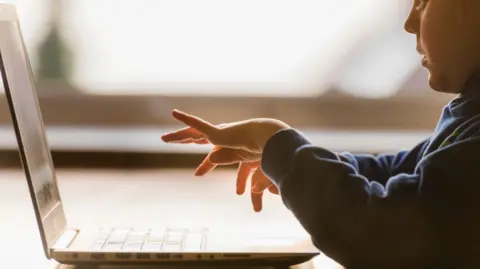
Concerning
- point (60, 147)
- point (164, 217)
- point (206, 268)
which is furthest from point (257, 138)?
point (60, 147)

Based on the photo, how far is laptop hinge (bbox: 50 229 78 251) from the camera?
0.63 meters

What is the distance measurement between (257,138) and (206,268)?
0.13 meters

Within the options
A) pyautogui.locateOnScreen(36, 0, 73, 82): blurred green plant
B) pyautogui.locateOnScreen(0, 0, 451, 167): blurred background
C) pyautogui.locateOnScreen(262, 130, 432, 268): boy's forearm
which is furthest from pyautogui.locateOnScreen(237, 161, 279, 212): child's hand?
pyautogui.locateOnScreen(36, 0, 73, 82): blurred green plant

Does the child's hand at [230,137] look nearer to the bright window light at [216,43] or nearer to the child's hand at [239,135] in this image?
the child's hand at [239,135]

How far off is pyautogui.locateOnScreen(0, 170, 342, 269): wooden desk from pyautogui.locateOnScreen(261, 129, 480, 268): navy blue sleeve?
0.13 metres

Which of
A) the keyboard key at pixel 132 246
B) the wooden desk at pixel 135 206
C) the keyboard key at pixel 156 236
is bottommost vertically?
the wooden desk at pixel 135 206

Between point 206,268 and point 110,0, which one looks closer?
point 206,268

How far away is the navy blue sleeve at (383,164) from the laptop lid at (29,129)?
299 millimetres


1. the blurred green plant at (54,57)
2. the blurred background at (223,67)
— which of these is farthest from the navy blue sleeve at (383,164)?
the blurred green plant at (54,57)

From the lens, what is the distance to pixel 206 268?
2.04 feet

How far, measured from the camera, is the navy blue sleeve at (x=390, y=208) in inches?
19.9

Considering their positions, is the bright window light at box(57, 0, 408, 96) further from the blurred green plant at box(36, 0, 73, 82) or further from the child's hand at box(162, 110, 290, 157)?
the child's hand at box(162, 110, 290, 157)

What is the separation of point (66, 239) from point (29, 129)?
11cm

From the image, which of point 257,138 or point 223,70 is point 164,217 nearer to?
point 257,138
